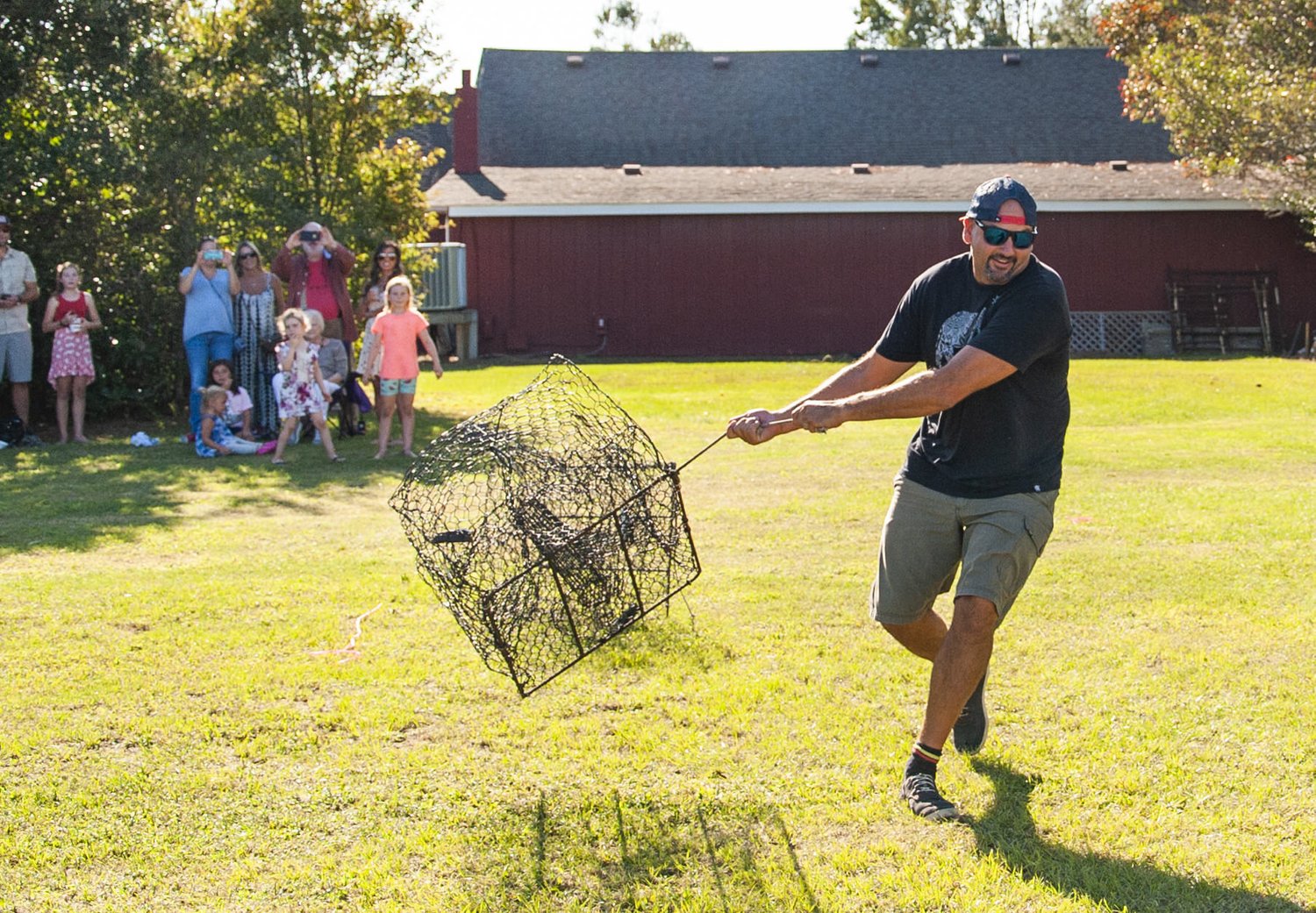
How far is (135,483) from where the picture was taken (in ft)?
36.8

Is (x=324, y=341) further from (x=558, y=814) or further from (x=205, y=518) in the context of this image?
(x=558, y=814)

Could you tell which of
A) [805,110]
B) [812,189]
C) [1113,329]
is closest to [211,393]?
[812,189]

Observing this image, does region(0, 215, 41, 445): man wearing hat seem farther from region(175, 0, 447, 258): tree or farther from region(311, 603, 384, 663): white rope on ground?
region(311, 603, 384, 663): white rope on ground

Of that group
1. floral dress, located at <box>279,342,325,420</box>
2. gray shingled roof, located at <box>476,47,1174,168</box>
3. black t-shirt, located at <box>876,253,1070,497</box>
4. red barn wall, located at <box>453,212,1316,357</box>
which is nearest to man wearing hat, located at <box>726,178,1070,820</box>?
black t-shirt, located at <box>876,253,1070,497</box>

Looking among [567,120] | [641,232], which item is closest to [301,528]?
[641,232]

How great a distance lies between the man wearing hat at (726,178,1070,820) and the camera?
4.46 meters

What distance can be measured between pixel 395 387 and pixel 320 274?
7.02 ft

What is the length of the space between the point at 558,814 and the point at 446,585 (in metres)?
0.92

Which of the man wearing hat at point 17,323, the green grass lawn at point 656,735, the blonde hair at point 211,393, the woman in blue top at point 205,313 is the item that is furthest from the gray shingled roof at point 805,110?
the green grass lawn at point 656,735

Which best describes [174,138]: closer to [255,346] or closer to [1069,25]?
[255,346]

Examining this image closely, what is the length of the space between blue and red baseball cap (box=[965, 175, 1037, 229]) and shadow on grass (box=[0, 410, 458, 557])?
6.22m

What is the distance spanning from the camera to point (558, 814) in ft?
15.0

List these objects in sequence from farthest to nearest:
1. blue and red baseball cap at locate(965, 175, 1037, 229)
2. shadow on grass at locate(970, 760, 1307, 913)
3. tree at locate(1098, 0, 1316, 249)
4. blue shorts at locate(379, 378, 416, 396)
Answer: tree at locate(1098, 0, 1316, 249) < blue shorts at locate(379, 378, 416, 396) < blue and red baseball cap at locate(965, 175, 1037, 229) < shadow on grass at locate(970, 760, 1307, 913)

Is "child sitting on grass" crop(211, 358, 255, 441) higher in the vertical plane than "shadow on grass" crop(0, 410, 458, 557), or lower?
higher
